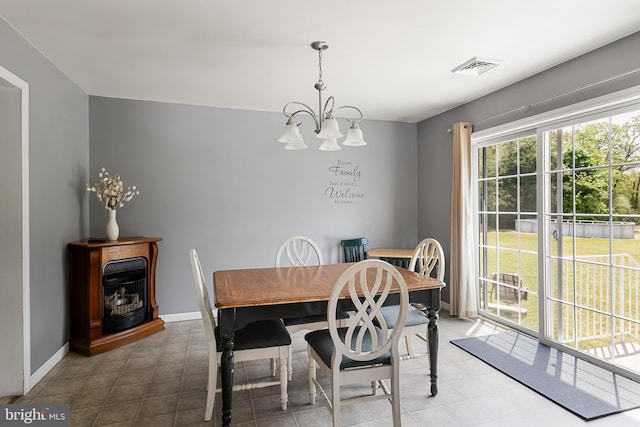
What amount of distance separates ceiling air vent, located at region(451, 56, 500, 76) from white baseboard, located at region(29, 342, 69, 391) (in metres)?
4.16

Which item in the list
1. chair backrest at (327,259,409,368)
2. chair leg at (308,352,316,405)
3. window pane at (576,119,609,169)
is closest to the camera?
chair backrest at (327,259,409,368)

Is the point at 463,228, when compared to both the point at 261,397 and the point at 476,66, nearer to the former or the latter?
the point at 476,66

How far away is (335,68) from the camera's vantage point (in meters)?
3.05

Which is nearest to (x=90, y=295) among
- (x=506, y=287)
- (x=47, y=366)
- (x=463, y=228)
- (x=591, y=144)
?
(x=47, y=366)

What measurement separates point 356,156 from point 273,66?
202 centimetres

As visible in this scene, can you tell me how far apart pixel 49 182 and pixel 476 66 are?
3.69 m

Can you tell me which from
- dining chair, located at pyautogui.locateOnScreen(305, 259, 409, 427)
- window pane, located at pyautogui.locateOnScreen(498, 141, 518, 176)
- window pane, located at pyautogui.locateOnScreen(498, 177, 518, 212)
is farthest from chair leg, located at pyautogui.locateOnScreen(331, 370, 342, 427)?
window pane, located at pyautogui.locateOnScreen(498, 141, 518, 176)

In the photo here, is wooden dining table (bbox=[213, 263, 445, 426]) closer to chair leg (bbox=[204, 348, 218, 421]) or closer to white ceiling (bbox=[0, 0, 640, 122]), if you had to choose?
chair leg (bbox=[204, 348, 218, 421])

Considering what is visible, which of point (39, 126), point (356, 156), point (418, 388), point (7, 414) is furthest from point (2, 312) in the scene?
point (356, 156)

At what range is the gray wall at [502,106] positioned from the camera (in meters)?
2.55

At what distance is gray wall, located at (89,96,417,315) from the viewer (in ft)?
12.8

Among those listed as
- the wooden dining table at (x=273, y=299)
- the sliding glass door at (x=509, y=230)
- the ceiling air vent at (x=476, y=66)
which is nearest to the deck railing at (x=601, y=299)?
the sliding glass door at (x=509, y=230)

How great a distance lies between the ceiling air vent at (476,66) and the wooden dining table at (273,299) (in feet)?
5.96

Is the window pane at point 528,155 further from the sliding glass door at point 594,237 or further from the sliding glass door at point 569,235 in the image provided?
the sliding glass door at point 594,237
